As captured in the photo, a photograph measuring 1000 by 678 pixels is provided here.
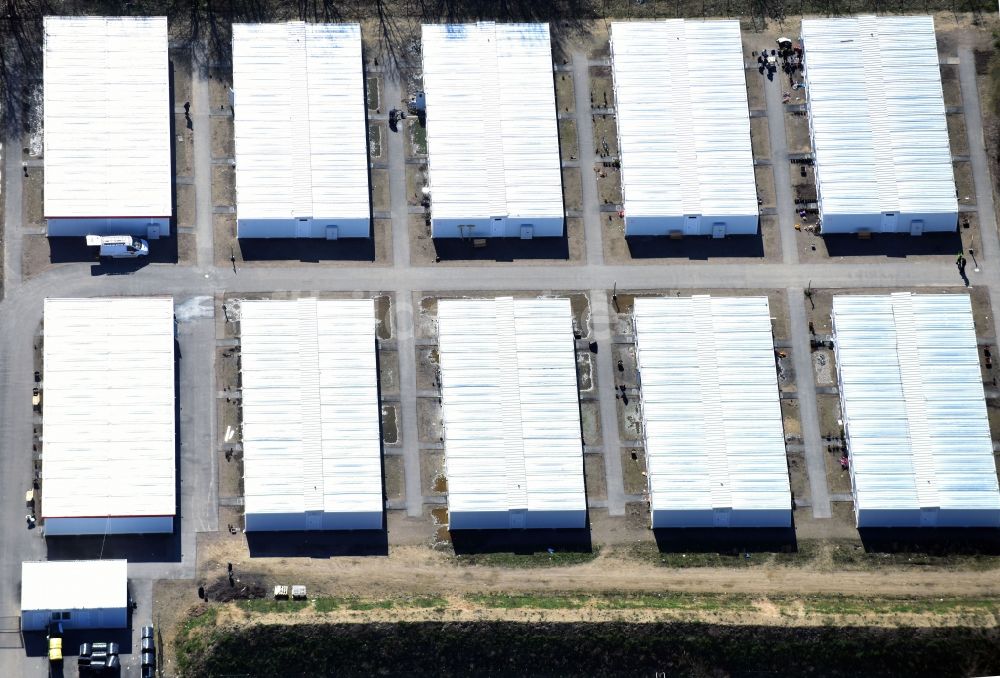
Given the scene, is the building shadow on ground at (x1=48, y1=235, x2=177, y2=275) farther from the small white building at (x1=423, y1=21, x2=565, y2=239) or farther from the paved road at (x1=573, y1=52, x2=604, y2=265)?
the paved road at (x1=573, y1=52, x2=604, y2=265)

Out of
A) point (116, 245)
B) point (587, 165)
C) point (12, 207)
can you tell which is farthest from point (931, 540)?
point (12, 207)

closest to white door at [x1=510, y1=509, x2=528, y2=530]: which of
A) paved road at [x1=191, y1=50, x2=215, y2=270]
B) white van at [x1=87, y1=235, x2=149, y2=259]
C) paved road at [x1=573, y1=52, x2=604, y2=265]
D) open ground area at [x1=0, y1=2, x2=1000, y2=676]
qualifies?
open ground area at [x1=0, y1=2, x2=1000, y2=676]

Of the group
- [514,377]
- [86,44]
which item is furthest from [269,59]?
[514,377]

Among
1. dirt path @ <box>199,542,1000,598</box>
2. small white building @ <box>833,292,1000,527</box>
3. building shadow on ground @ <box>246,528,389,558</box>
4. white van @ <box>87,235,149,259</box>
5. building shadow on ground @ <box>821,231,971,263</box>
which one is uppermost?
white van @ <box>87,235,149,259</box>

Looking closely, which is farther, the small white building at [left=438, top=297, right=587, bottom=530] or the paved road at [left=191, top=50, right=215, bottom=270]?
the paved road at [left=191, top=50, right=215, bottom=270]

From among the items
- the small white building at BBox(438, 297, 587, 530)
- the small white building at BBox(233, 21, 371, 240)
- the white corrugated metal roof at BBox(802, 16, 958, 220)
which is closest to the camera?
the small white building at BBox(438, 297, 587, 530)

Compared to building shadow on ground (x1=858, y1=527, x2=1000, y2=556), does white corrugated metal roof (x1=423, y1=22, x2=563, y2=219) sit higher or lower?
higher

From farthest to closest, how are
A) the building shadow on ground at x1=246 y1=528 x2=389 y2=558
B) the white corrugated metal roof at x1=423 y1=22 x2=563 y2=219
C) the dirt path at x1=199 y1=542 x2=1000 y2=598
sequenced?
the white corrugated metal roof at x1=423 y1=22 x2=563 y2=219
the building shadow on ground at x1=246 y1=528 x2=389 y2=558
the dirt path at x1=199 y1=542 x2=1000 y2=598
